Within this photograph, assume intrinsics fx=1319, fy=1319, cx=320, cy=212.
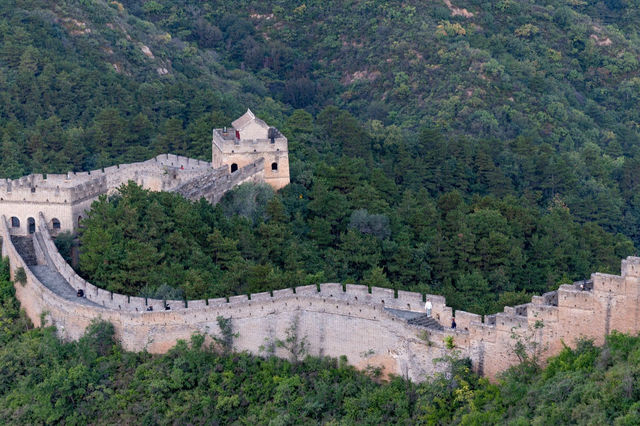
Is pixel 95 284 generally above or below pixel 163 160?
below

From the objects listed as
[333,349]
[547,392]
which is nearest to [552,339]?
[547,392]

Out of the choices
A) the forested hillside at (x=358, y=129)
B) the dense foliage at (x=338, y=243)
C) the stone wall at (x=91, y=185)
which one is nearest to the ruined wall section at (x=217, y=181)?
the stone wall at (x=91, y=185)

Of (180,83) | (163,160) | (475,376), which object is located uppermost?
(180,83)

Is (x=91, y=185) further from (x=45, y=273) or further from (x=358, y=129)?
(x=358, y=129)

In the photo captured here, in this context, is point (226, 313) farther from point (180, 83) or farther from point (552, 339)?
point (180, 83)

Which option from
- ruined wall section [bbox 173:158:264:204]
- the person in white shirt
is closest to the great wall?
the person in white shirt

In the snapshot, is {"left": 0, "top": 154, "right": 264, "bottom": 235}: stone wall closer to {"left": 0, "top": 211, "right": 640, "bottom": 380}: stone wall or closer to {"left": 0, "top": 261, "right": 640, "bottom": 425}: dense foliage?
{"left": 0, "top": 211, "right": 640, "bottom": 380}: stone wall
